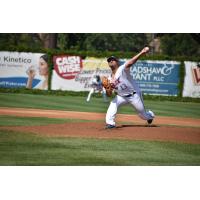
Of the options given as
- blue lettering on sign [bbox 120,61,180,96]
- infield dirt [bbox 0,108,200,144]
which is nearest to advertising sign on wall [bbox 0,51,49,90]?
infield dirt [bbox 0,108,200,144]

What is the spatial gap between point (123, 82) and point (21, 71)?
4.90 metres

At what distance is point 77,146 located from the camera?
10453 mm

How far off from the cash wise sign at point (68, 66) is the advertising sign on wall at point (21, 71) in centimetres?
99

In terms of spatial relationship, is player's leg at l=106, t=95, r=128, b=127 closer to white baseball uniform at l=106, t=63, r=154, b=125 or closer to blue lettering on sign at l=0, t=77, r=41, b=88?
white baseball uniform at l=106, t=63, r=154, b=125

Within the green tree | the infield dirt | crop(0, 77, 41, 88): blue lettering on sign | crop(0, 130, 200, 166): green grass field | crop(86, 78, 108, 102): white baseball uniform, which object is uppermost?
the green tree

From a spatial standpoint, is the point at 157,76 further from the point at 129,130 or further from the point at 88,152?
the point at 88,152

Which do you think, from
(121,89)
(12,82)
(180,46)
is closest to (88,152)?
(121,89)

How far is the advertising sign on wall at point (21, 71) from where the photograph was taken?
15076mm

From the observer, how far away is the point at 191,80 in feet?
54.7

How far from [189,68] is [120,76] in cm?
595

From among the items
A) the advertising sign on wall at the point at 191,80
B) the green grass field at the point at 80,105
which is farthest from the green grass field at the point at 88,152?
the advertising sign on wall at the point at 191,80

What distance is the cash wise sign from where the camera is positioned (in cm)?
1956

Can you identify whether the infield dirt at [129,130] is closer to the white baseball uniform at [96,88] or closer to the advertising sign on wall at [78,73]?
the white baseball uniform at [96,88]

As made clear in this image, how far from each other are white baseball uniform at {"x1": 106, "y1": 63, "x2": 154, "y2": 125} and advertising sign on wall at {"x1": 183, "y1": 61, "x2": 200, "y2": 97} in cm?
433
